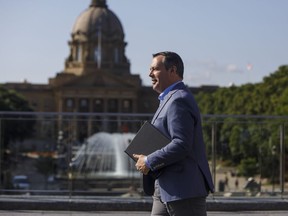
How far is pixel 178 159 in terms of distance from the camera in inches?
240

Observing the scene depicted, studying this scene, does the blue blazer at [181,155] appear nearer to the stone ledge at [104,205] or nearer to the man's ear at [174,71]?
the man's ear at [174,71]

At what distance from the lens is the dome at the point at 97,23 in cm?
14625

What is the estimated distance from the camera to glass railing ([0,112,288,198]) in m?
13.6

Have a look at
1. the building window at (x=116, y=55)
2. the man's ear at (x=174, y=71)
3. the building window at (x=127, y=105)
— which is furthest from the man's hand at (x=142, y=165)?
the building window at (x=116, y=55)

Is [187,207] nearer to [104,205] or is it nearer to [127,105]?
[104,205]

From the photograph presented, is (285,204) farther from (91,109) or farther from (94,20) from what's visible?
(94,20)

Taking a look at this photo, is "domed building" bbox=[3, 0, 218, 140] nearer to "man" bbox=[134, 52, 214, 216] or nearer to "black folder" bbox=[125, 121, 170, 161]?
"black folder" bbox=[125, 121, 170, 161]

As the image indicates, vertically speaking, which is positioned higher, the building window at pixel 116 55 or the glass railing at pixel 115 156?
the building window at pixel 116 55

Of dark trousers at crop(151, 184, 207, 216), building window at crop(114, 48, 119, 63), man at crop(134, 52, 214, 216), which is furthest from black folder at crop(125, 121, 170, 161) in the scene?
building window at crop(114, 48, 119, 63)

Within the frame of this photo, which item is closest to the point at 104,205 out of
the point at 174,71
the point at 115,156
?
the point at 174,71

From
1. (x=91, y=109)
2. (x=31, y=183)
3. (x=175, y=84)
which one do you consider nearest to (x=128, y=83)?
(x=91, y=109)

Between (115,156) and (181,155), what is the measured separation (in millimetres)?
38606

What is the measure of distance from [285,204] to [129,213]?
2.28 meters

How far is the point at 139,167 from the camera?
6.32 meters
